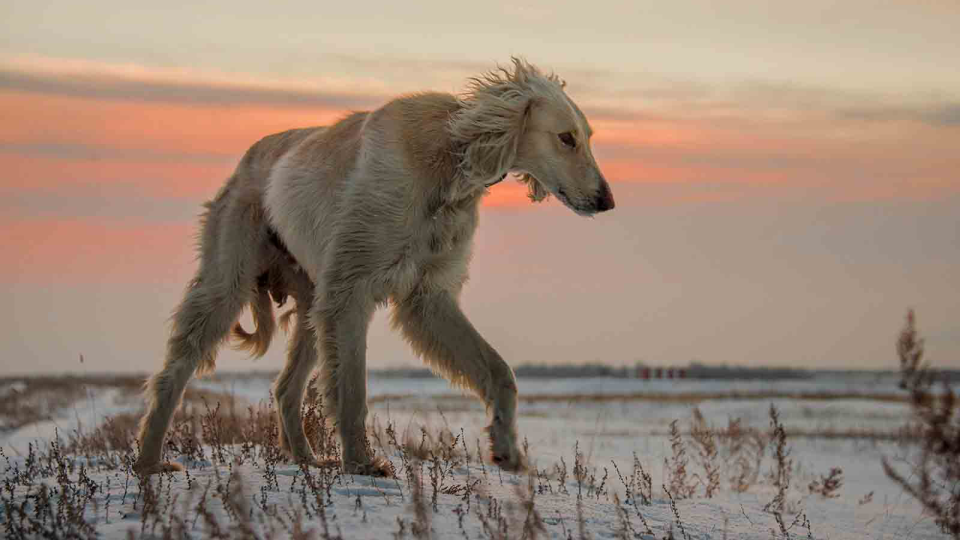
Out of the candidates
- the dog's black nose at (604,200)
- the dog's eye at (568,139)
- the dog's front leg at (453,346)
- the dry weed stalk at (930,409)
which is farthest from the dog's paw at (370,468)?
the dry weed stalk at (930,409)

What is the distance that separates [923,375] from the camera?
4.36 metres

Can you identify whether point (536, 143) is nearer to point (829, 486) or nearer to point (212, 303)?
point (212, 303)

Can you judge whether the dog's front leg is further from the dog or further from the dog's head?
the dog's head

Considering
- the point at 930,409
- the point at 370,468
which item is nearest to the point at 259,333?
the point at 370,468

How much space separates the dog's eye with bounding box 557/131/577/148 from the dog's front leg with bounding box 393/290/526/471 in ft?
4.21

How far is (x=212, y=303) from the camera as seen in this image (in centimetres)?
709

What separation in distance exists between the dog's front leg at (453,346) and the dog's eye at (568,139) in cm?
128

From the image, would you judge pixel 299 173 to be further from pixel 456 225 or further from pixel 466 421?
pixel 466 421

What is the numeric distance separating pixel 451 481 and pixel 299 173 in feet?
7.49

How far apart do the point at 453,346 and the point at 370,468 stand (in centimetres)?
103

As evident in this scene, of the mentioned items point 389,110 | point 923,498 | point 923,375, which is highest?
point 389,110

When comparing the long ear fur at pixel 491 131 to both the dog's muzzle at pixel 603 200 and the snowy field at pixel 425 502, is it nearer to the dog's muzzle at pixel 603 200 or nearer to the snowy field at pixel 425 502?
the dog's muzzle at pixel 603 200

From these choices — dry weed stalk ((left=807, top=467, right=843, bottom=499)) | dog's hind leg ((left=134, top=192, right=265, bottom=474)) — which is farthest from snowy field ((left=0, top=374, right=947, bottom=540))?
dog's hind leg ((left=134, top=192, right=265, bottom=474))

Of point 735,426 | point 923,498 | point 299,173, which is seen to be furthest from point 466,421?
point 923,498
